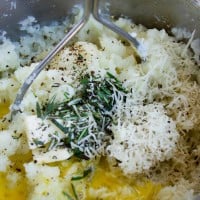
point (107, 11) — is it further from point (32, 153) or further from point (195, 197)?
point (195, 197)

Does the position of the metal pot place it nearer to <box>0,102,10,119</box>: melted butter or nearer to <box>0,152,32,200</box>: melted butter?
<box>0,102,10,119</box>: melted butter

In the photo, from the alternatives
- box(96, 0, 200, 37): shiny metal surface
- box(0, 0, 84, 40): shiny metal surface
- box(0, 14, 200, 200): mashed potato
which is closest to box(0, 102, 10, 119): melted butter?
box(0, 14, 200, 200): mashed potato

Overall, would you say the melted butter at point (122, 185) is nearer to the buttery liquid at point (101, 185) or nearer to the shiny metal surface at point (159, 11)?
the buttery liquid at point (101, 185)

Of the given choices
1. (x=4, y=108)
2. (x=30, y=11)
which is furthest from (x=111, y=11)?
(x=4, y=108)

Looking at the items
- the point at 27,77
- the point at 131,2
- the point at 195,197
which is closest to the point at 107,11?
the point at 131,2

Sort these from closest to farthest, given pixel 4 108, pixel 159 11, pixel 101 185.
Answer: pixel 101 185, pixel 4 108, pixel 159 11

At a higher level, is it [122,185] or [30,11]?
[30,11]

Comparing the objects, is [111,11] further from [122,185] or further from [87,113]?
[122,185]

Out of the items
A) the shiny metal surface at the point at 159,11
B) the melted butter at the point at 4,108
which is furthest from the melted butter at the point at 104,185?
the shiny metal surface at the point at 159,11
